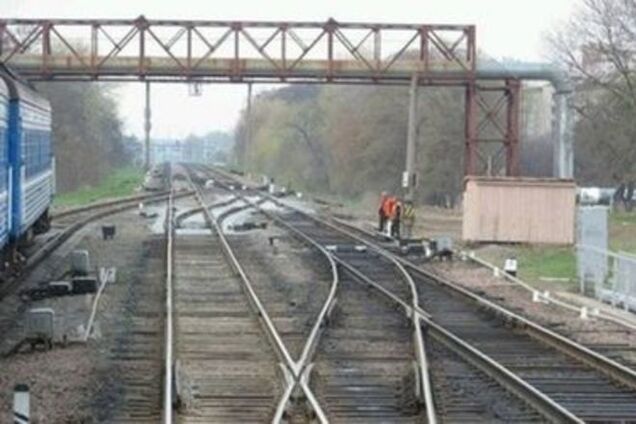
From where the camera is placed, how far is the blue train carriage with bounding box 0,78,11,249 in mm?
20906

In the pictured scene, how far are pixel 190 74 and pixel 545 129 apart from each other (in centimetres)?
8114

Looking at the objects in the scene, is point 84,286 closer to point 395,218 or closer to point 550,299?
point 550,299

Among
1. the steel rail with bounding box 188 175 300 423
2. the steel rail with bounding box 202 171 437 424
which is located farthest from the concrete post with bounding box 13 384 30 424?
the steel rail with bounding box 202 171 437 424

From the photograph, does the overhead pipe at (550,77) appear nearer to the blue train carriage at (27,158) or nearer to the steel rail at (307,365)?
the blue train carriage at (27,158)

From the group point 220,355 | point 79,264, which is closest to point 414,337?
point 220,355

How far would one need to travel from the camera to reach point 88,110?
291 ft

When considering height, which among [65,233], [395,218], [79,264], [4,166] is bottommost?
[65,233]

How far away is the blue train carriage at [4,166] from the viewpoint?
68.6ft

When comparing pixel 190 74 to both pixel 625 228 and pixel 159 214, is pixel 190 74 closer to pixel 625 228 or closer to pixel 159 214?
pixel 159 214

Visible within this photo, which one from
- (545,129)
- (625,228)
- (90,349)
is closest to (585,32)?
(625,228)

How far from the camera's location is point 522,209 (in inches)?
1505

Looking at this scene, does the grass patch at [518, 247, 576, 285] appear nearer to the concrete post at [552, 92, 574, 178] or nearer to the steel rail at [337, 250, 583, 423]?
the steel rail at [337, 250, 583, 423]

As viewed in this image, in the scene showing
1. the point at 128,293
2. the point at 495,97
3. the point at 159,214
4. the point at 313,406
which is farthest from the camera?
the point at 495,97

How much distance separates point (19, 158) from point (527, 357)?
11.1m
